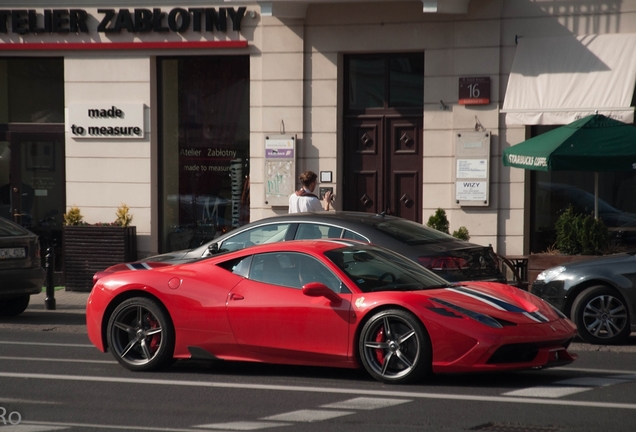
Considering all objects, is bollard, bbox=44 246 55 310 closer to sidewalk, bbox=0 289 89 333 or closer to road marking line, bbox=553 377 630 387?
sidewalk, bbox=0 289 89 333

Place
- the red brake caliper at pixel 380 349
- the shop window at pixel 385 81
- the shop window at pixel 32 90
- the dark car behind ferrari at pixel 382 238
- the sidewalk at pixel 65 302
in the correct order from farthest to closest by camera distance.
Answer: the shop window at pixel 32 90 → the shop window at pixel 385 81 → the sidewalk at pixel 65 302 → the dark car behind ferrari at pixel 382 238 → the red brake caliper at pixel 380 349

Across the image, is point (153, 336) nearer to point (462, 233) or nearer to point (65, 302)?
point (65, 302)

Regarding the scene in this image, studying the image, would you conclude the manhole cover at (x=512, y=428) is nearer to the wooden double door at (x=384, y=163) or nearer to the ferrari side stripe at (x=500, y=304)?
the ferrari side stripe at (x=500, y=304)

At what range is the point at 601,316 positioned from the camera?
10477 millimetres

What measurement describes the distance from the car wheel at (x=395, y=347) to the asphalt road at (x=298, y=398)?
122 millimetres

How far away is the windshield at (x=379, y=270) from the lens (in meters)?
8.09

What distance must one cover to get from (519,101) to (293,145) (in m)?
3.96

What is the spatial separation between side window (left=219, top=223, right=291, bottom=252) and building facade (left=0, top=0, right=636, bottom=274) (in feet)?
17.9

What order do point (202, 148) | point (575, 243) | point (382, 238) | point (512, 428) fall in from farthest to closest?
point (202, 148)
point (575, 243)
point (382, 238)
point (512, 428)

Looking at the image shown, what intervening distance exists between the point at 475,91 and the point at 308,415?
990 centimetres

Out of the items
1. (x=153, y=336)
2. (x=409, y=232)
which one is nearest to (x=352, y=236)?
(x=409, y=232)

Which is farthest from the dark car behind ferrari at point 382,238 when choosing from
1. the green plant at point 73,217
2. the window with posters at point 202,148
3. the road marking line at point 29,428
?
the window with posters at point 202,148

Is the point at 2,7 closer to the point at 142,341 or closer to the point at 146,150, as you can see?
the point at 146,150

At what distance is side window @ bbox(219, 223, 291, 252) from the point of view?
35.7 feet
